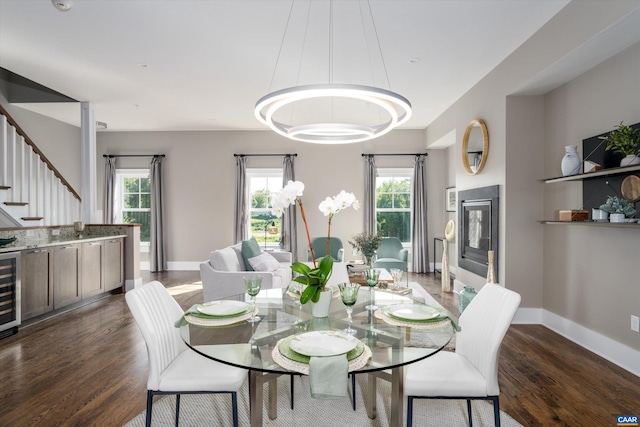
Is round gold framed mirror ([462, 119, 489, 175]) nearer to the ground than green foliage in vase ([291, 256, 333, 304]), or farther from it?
farther from it

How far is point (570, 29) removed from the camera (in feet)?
9.32

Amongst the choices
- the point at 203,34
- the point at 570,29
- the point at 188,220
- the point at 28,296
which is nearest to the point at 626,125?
the point at 570,29

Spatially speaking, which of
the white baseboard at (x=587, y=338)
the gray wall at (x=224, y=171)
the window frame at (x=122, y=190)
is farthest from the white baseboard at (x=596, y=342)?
the window frame at (x=122, y=190)

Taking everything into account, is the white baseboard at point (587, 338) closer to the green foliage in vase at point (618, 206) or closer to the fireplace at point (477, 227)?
the fireplace at point (477, 227)

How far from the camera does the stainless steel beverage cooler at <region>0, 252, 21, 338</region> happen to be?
3451mm

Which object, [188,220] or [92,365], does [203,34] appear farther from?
[188,220]

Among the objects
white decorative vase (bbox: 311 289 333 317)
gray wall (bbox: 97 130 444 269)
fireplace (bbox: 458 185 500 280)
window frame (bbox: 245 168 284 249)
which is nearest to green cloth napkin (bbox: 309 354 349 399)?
white decorative vase (bbox: 311 289 333 317)

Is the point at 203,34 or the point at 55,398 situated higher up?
the point at 203,34

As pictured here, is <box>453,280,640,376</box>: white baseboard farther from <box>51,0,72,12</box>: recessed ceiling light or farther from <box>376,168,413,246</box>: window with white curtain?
<box>51,0,72,12</box>: recessed ceiling light

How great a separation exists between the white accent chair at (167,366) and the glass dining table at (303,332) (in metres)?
0.12

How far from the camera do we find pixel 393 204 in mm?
7309

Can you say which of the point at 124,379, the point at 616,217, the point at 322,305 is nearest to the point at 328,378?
the point at 322,305

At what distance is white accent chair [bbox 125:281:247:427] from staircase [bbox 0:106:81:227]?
4052 mm

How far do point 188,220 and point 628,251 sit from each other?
22.0ft
